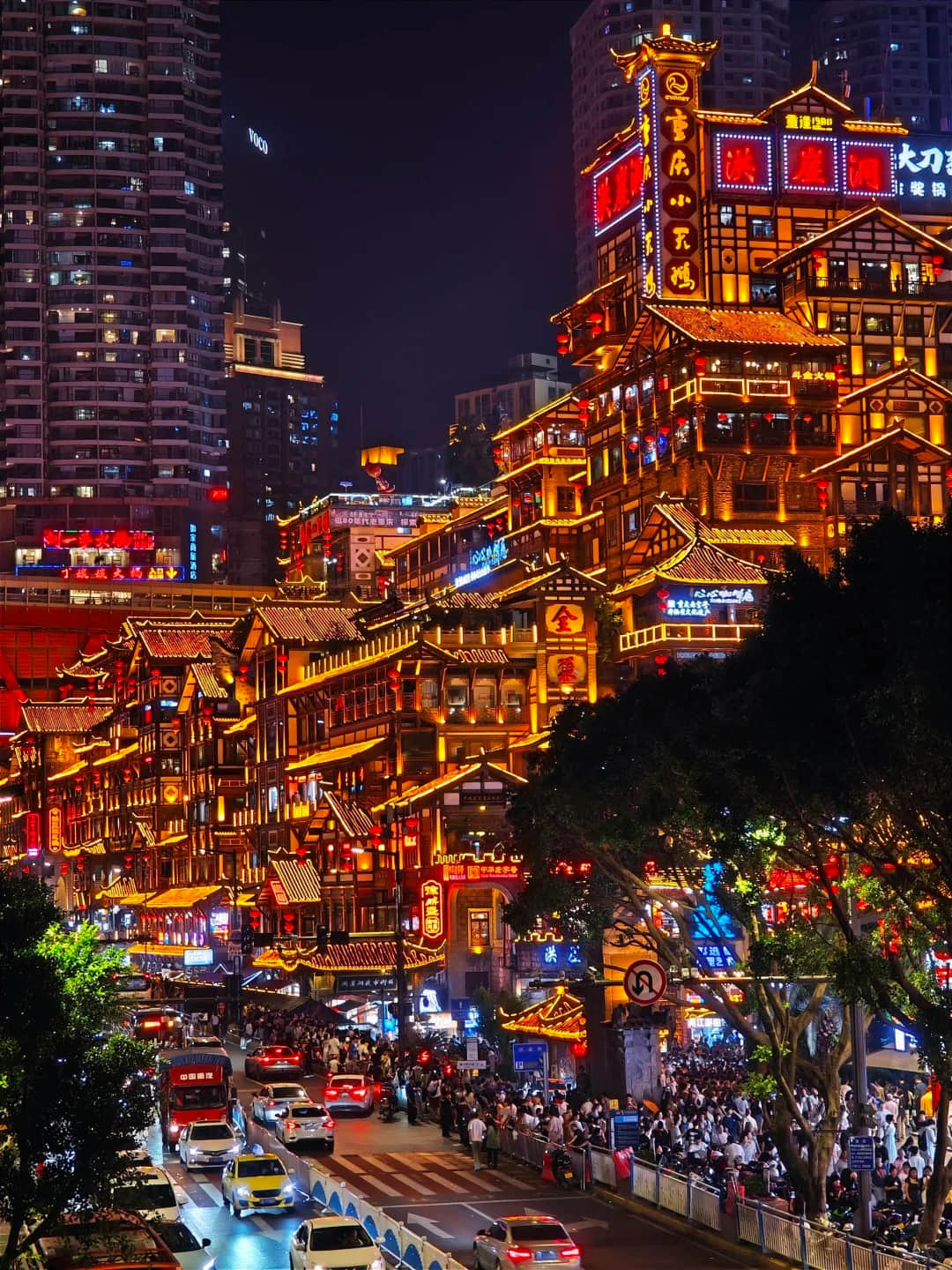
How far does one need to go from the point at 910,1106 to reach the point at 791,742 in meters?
23.3

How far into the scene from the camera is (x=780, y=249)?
10100 centimetres

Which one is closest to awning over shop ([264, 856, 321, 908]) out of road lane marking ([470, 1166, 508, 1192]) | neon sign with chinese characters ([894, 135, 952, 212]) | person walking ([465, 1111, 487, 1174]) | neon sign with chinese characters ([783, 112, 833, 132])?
person walking ([465, 1111, 487, 1174])

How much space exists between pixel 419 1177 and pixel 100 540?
5554 inches

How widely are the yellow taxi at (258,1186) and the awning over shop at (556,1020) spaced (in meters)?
14.9

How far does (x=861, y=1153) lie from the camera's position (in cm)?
3334

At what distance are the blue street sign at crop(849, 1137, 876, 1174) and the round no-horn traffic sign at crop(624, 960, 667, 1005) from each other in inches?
332

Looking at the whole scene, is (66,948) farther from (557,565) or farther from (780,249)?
(780,249)

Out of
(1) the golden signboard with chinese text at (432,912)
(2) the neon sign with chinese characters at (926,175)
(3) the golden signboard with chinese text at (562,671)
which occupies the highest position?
(2) the neon sign with chinese characters at (926,175)

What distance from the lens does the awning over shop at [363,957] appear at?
73688mm

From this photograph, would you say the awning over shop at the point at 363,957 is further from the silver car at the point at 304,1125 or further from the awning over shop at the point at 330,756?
the silver car at the point at 304,1125

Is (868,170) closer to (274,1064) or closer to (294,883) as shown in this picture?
(294,883)

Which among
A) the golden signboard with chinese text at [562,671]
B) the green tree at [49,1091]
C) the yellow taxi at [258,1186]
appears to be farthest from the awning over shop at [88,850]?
the green tree at [49,1091]

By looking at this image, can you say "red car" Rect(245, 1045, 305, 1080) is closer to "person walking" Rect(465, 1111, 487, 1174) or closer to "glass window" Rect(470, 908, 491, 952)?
"glass window" Rect(470, 908, 491, 952)

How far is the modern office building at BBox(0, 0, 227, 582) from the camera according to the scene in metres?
192
